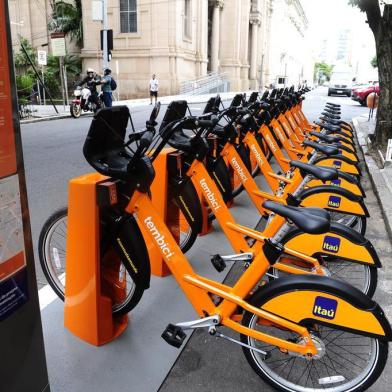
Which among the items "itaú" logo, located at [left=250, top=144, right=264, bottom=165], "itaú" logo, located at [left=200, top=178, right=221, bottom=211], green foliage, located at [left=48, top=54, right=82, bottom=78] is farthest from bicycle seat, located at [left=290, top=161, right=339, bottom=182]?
green foliage, located at [left=48, top=54, right=82, bottom=78]

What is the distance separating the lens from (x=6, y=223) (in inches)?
65.7

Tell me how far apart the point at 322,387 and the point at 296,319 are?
1.66 ft

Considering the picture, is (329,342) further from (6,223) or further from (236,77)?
(236,77)

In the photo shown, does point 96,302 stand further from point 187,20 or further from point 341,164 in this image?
point 187,20

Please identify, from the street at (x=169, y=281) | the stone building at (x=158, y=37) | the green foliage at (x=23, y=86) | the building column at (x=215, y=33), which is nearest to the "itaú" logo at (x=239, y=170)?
the street at (x=169, y=281)

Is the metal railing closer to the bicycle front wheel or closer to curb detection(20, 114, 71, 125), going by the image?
curb detection(20, 114, 71, 125)

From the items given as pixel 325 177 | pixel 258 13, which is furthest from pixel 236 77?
pixel 325 177

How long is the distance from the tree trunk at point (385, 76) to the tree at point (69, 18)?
24.8m

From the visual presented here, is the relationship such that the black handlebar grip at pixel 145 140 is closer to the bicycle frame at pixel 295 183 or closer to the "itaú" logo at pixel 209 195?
the "itaú" logo at pixel 209 195

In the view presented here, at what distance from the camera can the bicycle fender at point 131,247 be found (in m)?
2.61

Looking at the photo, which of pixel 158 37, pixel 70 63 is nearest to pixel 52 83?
pixel 70 63

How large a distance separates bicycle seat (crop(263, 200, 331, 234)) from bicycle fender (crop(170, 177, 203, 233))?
4.77 feet

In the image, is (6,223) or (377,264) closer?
(6,223)

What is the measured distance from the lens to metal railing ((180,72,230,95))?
2973cm
